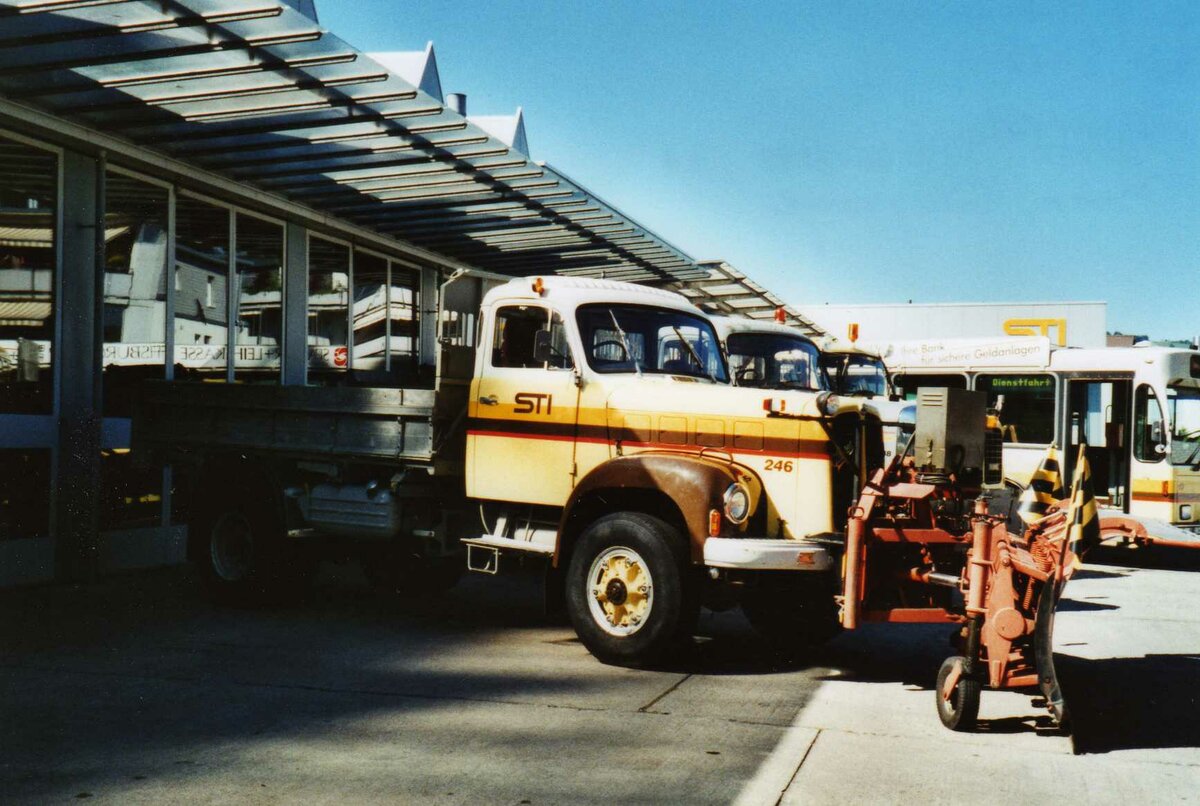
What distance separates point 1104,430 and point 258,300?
1090 centimetres

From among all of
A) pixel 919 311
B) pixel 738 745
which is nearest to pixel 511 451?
pixel 738 745

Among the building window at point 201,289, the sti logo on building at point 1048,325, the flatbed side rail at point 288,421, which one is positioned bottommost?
the flatbed side rail at point 288,421

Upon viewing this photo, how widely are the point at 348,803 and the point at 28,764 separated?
1.61 metres

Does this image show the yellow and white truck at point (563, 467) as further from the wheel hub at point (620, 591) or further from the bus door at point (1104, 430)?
the bus door at point (1104, 430)

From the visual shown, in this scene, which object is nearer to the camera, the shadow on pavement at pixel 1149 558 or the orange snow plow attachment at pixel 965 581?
the orange snow plow attachment at pixel 965 581

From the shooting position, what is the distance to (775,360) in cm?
1199

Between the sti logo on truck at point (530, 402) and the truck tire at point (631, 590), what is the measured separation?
102cm

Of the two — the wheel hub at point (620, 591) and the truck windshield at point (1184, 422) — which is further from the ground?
the truck windshield at point (1184, 422)

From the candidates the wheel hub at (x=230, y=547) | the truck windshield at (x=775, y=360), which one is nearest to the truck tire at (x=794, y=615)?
the truck windshield at (x=775, y=360)

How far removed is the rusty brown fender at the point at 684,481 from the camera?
7.12 meters

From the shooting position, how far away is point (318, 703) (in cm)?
636

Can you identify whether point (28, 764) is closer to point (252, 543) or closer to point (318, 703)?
point (318, 703)

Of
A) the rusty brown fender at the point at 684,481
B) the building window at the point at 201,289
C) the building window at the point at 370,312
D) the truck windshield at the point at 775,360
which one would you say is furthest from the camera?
the building window at the point at 370,312

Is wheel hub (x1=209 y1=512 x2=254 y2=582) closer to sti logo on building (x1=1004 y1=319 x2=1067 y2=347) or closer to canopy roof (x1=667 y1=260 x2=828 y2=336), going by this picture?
canopy roof (x1=667 y1=260 x2=828 y2=336)
